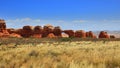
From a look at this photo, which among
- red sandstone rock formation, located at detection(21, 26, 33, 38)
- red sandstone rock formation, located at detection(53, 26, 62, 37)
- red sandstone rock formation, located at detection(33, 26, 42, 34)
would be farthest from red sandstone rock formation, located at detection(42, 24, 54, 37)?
red sandstone rock formation, located at detection(21, 26, 33, 38)

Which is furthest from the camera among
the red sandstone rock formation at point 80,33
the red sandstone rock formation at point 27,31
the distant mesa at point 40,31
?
the red sandstone rock formation at point 80,33

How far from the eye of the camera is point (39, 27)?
454 ft

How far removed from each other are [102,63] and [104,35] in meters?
126

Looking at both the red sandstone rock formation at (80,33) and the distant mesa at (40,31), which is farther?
the red sandstone rock formation at (80,33)

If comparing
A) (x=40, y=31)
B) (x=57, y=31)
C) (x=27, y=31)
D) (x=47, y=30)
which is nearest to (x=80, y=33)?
(x=57, y=31)

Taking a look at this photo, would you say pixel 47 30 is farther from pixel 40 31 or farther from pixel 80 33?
pixel 80 33

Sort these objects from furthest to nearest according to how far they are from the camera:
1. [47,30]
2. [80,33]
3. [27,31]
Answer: [80,33] < [27,31] < [47,30]

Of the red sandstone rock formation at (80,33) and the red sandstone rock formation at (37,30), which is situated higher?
the red sandstone rock formation at (37,30)

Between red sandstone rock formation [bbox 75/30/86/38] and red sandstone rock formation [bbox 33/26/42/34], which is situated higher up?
red sandstone rock formation [bbox 33/26/42/34]

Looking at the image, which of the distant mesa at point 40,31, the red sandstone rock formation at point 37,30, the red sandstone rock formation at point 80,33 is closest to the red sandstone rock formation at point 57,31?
the distant mesa at point 40,31

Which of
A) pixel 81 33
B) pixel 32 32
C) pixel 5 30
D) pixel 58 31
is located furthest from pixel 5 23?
pixel 81 33

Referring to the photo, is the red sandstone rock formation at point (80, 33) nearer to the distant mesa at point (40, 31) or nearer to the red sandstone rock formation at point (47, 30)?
the distant mesa at point (40, 31)

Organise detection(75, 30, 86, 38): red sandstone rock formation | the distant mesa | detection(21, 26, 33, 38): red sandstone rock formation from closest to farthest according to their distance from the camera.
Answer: the distant mesa, detection(21, 26, 33, 38): red sandstone rock formation, detection(75, 30, 86, 38): red sandstone rock formation

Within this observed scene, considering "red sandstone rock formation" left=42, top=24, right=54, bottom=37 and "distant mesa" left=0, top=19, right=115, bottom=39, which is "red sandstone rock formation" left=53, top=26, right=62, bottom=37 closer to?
"distant mesa" left=0, top=19, right=115, bottom=39
